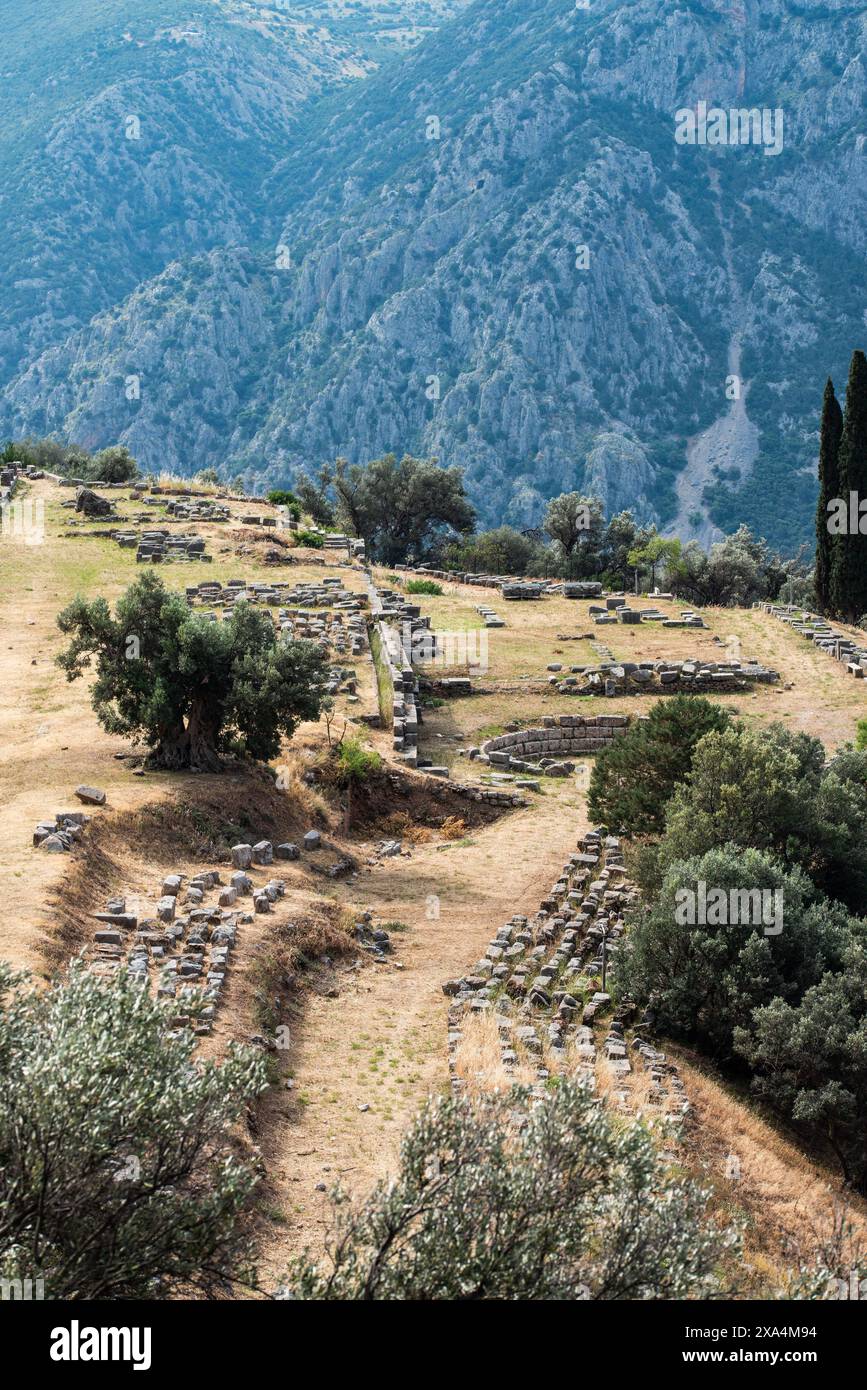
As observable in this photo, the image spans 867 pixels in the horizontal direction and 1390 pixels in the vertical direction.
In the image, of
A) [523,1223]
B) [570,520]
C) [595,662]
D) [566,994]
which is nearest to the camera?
[523,1223]

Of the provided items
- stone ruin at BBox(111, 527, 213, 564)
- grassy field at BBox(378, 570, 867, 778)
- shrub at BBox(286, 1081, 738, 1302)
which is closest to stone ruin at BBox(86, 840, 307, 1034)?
shrub at BBox(286, 1081, 738, 1302)

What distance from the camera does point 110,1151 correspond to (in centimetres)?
1025

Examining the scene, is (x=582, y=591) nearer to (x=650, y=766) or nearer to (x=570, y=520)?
(x=570, y=520)

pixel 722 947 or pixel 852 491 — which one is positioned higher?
pixel 852 491

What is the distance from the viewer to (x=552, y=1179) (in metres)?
11.0

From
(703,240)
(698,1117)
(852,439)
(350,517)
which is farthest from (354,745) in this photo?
(703,240)

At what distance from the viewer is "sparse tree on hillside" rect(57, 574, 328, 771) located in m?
25.2

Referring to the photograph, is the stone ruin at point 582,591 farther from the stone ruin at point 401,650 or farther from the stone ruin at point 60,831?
the stone ruin at point 60,831

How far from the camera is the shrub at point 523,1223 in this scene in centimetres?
1015

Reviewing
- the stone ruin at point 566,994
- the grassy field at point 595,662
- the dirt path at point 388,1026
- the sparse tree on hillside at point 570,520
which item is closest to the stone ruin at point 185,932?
the dirt path at point 388,1026

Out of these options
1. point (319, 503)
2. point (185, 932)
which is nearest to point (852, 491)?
point (319, 503)

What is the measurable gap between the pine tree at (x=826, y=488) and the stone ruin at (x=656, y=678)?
15428 mm

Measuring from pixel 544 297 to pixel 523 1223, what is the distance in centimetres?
14626

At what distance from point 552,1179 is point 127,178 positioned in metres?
203
